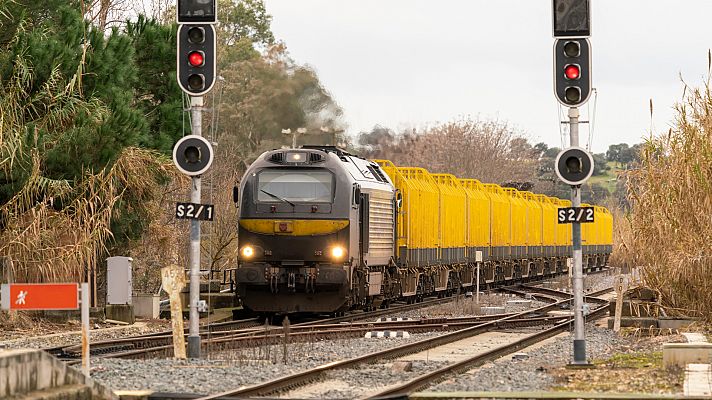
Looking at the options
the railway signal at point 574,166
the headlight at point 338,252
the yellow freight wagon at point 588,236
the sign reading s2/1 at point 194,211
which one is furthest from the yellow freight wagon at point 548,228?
the sign reading s2/1 at point 194,211

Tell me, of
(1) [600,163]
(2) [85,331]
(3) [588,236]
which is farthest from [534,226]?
(1) [600,163]

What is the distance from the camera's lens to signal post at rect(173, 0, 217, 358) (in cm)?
1631

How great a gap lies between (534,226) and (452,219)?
14428 mm

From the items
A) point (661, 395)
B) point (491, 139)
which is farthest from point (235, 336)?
point (491, 139)

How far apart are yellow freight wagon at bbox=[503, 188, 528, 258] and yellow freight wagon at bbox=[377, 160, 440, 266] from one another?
11.3 metres

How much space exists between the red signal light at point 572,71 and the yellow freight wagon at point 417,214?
14142 millimetres

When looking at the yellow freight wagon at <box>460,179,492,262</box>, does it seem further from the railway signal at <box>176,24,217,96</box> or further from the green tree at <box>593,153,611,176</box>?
the green tree at <box>593,153,611,176</box>

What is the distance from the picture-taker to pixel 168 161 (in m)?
25.8

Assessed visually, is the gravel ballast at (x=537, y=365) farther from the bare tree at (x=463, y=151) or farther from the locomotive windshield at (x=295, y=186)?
the bare tree at (x=463, y=151)

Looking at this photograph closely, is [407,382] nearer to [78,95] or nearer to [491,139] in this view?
[78,95]

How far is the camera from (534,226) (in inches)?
1975

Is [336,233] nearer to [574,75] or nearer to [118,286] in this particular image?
[118,286]

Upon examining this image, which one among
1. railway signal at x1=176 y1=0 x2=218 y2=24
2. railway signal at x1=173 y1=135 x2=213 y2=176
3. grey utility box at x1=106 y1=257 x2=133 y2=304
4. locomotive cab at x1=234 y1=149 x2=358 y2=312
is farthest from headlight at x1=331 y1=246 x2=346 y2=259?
railway signal at x1=176 y1=0 x2=218 y2=24

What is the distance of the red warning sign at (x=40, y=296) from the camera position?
1208cm
